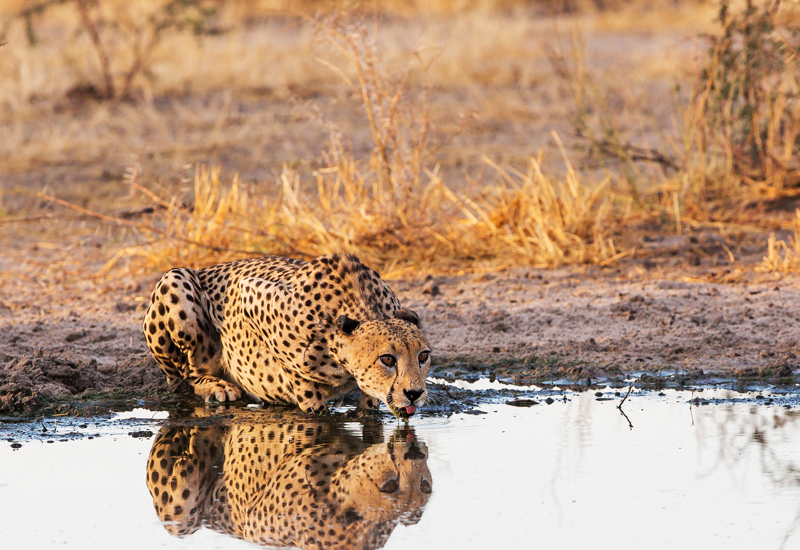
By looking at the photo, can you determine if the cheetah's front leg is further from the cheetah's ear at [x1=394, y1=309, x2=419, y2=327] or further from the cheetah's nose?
the cheetah's nose

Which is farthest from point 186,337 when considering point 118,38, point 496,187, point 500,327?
point 118,38

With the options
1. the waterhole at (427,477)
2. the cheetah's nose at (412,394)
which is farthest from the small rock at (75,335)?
the cheetah's nose at (412,394)

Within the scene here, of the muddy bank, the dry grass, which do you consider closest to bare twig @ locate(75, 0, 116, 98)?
the dry grass

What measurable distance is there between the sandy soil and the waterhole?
18.1 inches

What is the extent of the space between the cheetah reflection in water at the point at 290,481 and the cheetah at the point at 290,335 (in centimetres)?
19

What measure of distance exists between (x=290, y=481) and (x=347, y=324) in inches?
24.9

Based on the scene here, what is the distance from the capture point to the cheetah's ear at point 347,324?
13.6ft

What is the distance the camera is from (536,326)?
6000 mm

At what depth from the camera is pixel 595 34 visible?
15664 millimetres

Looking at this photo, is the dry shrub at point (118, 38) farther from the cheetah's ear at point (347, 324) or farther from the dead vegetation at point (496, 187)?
the cheetah's ear at point (347, 324)

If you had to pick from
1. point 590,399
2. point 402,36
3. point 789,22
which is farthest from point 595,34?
point 590,399

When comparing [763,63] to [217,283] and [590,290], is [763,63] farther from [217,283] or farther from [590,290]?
[217,283]

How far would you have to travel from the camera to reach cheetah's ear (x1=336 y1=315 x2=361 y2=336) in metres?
4.14

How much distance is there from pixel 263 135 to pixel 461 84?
9.03ft
